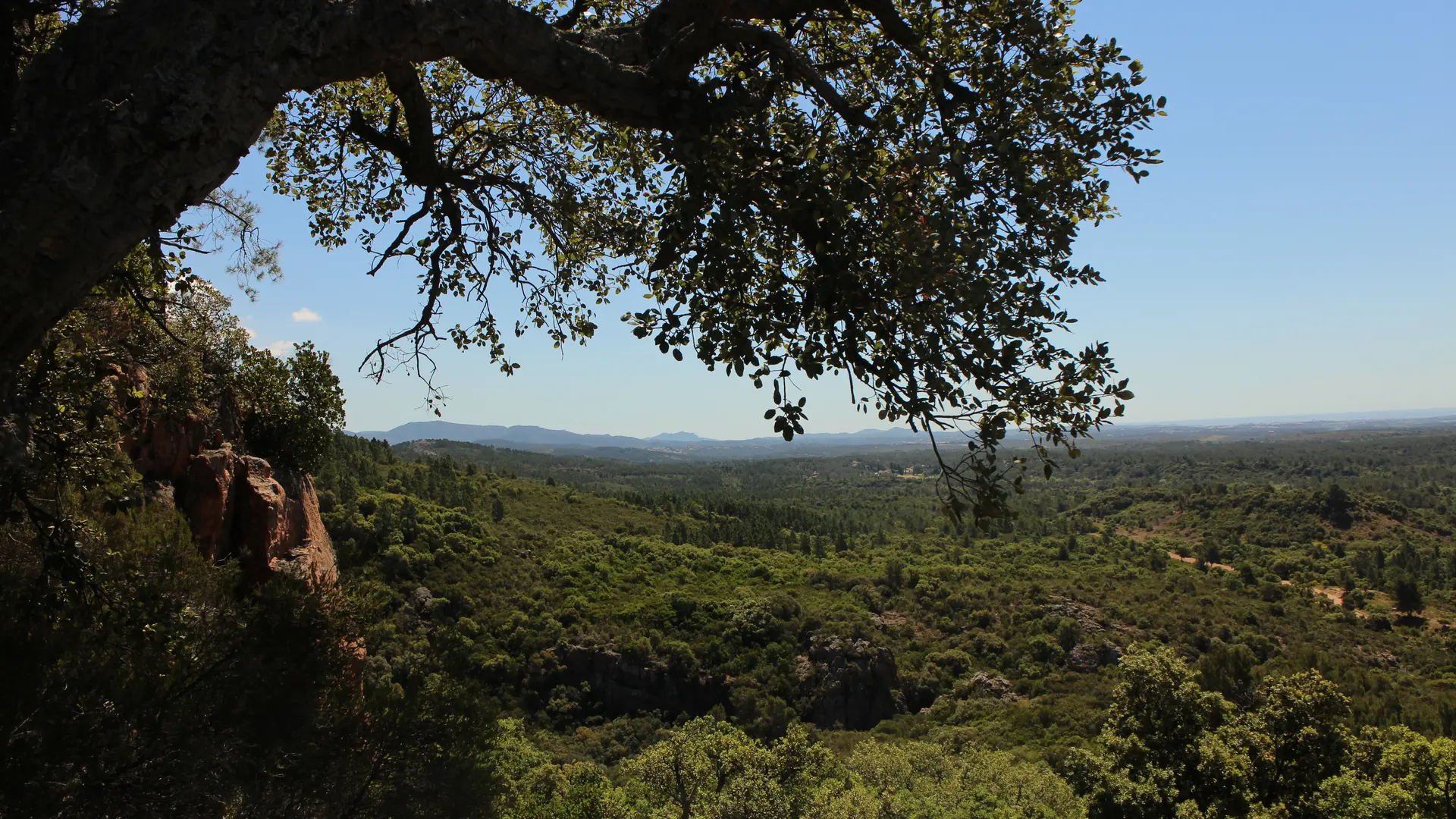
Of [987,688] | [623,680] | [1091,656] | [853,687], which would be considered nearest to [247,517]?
[623,680]

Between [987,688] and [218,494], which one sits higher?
[218,494]

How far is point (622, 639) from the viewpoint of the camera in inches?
2072

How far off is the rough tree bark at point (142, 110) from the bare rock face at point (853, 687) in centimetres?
5496

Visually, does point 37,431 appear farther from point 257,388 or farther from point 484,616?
point 484,616

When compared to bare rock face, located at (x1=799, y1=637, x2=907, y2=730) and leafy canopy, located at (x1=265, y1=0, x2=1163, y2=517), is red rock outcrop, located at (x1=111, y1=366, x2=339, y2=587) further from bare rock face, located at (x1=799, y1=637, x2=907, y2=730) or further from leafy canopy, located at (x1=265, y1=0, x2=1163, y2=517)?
bare rock face, located at (x1=799, y1=637, x2=907, y2=730)

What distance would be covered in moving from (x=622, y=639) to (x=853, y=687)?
56.3ft

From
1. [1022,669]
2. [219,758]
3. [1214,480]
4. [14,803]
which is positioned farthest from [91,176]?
[1214,480]

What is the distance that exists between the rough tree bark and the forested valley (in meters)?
1.65

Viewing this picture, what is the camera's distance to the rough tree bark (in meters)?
2.06

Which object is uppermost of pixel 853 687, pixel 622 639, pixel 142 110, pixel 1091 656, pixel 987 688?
pixel 142 110

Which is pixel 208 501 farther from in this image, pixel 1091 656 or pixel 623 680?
pixel 1091 656

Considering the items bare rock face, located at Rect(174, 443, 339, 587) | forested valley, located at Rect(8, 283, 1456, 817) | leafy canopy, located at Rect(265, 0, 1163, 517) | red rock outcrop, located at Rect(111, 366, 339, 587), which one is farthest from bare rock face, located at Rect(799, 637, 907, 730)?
leafy canopy, located at Rect(265, 0, 1163, 517)

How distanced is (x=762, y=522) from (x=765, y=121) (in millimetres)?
92987

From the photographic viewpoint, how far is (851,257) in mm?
3223
